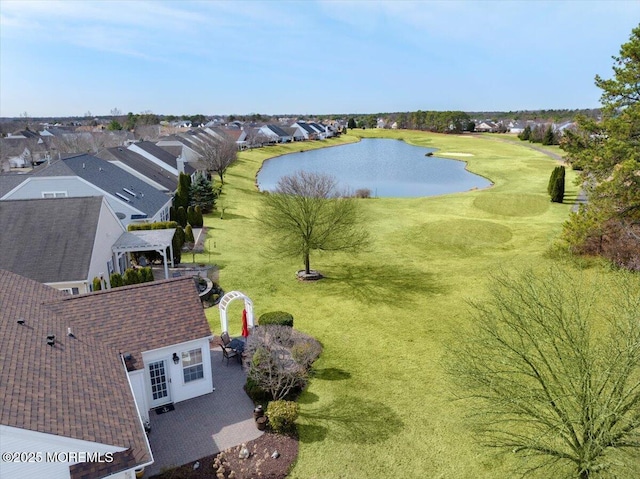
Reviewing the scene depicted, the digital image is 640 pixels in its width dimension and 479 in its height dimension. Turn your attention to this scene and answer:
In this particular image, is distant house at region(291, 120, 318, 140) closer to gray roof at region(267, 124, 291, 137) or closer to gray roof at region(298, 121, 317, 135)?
gray roof at region(298, 121, 317, 135)

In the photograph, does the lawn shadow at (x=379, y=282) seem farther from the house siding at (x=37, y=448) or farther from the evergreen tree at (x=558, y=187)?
the evergreen tree at (x=558, y=187)

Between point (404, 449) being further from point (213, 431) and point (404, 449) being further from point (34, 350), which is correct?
point (34, 350)

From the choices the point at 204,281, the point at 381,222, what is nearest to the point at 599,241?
the point at 381,222

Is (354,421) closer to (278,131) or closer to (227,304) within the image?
(227,304)

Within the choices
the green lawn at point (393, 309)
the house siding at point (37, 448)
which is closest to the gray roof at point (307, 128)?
the green lawn at point (393, 309)

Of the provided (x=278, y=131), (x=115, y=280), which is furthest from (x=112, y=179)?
(x=278, y=131)

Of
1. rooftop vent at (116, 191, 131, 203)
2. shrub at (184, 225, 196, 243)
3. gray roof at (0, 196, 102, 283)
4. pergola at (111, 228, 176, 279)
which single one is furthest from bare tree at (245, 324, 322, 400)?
rooftop vent at (116, 191, 131, 203)
